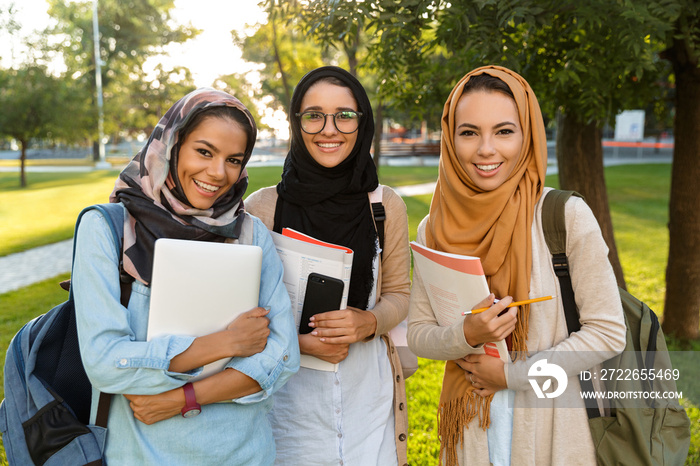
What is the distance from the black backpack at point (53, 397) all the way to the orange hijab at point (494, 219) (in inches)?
44.5

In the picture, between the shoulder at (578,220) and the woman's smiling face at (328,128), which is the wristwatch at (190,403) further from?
the shoulder at (578,220)

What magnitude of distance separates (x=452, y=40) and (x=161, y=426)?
242cm

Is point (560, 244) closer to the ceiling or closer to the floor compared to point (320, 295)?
closer to the ceiling

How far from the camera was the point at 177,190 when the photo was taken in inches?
71.8

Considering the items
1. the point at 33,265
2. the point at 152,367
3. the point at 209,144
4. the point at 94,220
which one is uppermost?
the point at 209,144

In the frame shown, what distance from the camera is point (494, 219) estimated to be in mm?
1958

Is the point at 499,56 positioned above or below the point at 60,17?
below

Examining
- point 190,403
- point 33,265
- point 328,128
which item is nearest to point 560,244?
point 328,128

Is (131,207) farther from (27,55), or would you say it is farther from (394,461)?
(27,55)

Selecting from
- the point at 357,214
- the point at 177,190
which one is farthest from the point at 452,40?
the point at 177,190

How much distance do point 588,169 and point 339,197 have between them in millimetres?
3705

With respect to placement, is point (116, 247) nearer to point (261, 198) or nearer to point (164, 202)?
point (164, 202)

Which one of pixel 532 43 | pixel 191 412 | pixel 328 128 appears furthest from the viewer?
pixel 532 43

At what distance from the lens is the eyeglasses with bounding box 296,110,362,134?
87.0 inches
